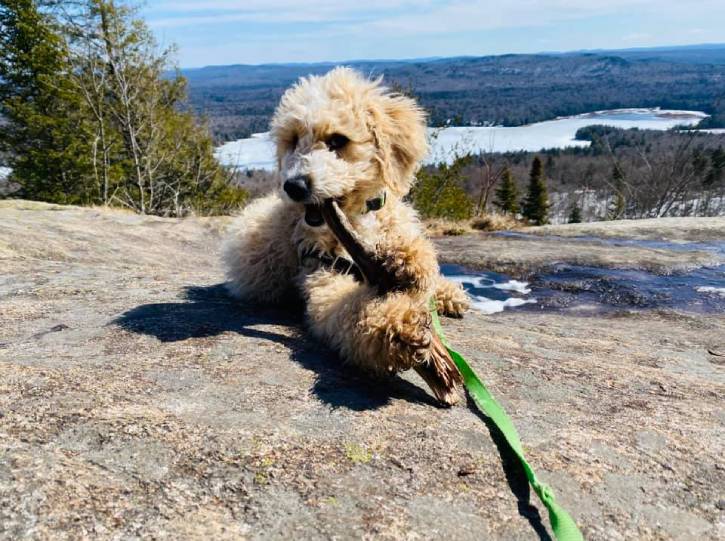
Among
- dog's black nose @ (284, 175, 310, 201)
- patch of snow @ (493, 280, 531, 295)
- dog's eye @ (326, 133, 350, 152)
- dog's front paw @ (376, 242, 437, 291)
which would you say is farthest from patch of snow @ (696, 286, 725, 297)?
dog's black nose @ (284, 175, 310, 201)

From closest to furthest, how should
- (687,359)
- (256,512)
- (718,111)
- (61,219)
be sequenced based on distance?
(256,512), (687,359), (61,219), (718,111)

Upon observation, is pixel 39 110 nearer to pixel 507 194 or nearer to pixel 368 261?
pixel 368 261

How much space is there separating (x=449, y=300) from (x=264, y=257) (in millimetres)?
1643

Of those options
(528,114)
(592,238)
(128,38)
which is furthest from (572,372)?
(528,114)

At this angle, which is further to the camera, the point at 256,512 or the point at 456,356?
the point at 456,356

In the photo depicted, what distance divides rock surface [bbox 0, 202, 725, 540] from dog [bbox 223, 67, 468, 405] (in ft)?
0.78

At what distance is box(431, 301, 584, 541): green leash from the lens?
1.69 meters

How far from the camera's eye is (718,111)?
5616 centimetres

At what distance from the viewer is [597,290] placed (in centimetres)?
604

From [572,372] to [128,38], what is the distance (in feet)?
83.5

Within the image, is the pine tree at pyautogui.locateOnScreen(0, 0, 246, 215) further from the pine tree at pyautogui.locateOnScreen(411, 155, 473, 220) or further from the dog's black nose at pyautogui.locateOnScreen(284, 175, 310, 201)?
the dog's black nose at pyautogui.locateOnScreen(284, 175, 310, 201)

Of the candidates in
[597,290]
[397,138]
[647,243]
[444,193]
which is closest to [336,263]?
[397,138]

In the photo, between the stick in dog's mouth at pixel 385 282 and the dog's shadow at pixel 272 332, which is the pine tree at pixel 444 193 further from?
the stick in dog's mouth at pixel 385 282

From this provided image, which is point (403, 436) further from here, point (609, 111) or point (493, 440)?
point (609, 111)
